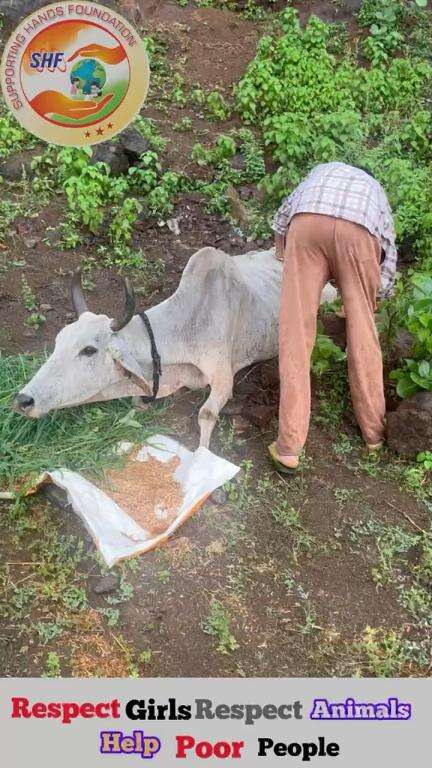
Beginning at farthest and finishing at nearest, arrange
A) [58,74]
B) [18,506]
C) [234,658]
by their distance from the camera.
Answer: [18,506], [58,74], [234,658]

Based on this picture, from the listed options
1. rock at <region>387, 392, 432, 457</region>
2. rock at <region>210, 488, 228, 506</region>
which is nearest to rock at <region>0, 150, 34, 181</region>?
rock at <region>210, 488, 228, 506</region>

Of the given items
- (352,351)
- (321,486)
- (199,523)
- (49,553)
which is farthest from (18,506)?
(352,351)

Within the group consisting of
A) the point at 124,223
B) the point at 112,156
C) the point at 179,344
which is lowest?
the point at 179,344

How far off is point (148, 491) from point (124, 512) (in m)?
0.21

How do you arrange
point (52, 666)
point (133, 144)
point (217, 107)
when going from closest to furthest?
point (52, 666) < point (133, 144) < point (217, 107)

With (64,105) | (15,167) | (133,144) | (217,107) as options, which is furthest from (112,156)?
(64,105)

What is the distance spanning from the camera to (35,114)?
3.99 m

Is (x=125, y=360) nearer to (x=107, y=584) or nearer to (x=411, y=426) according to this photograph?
(x=107, y=584)

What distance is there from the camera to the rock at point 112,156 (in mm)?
6766

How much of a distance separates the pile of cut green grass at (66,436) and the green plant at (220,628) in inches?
42.7

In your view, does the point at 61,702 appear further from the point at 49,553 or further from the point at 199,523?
the point at 199,523

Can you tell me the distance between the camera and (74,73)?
12.9ft

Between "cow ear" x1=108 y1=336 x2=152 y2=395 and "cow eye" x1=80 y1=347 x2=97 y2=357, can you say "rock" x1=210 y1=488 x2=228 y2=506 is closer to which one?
"cow ear" x1=108 y1=336 x2=152 y2=395

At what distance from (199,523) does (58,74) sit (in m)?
2.52
